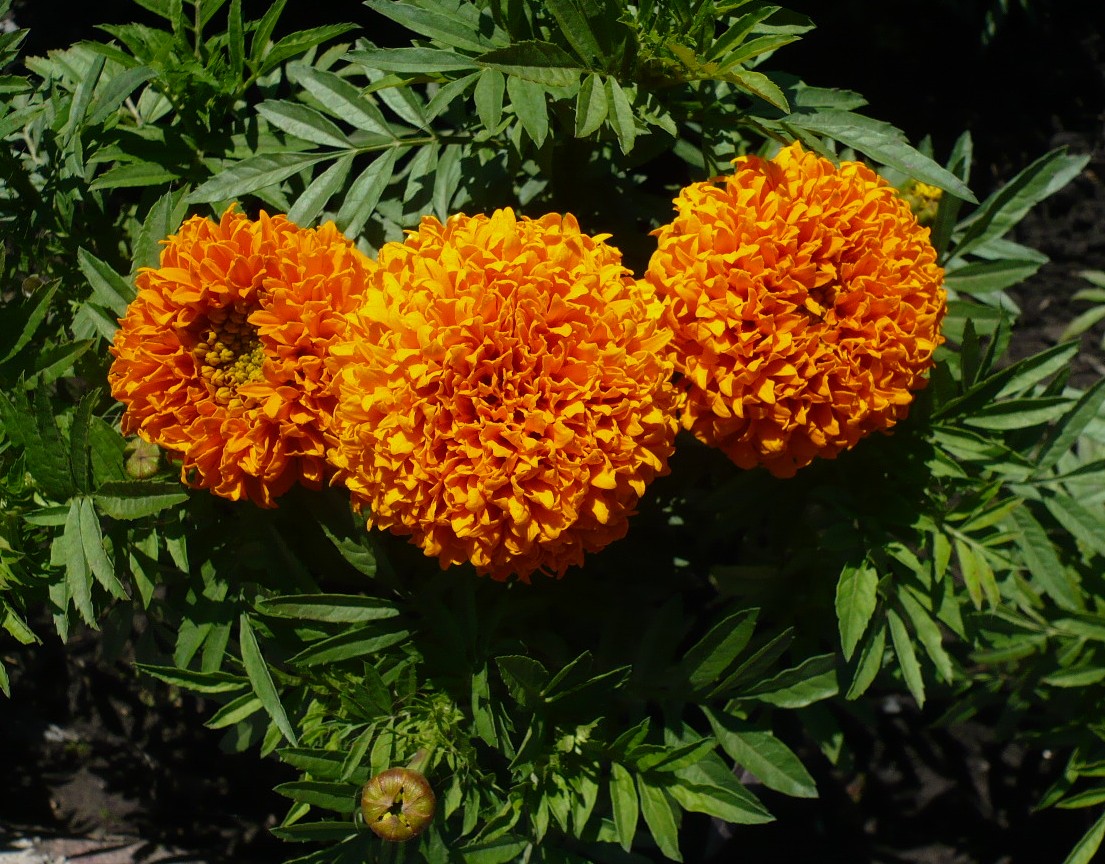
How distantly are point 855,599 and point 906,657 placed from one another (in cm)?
16

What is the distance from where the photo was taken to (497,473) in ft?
3.97

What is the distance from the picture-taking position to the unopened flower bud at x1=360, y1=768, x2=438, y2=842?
1.25 m

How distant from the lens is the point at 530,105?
136 cm

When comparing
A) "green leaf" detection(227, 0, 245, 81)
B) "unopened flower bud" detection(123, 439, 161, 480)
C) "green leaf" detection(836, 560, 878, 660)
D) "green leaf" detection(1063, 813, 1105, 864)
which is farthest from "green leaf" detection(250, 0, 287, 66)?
"green leaf" detection(1063, 813, 1105, 864)

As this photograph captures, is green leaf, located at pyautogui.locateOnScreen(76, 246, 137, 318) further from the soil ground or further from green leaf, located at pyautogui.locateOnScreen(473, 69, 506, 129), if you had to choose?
the soil ground

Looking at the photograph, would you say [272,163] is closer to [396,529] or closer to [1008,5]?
[396,529]

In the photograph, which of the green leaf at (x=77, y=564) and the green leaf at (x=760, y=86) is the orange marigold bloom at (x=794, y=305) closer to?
the green leaf at (x=760, y=86)

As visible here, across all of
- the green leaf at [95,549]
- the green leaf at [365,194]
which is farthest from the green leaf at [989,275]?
the green leaf at [95,549]

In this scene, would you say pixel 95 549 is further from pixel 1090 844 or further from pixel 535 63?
pixel 1090 844

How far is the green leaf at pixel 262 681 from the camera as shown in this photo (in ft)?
4.58

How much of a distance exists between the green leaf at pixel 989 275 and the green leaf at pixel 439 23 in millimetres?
1073

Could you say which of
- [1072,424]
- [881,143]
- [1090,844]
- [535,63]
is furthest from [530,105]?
[1090,844]

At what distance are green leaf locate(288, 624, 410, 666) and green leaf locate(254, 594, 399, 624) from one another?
0.02 metres

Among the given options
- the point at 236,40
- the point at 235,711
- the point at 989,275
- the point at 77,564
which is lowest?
the point at 235,711
